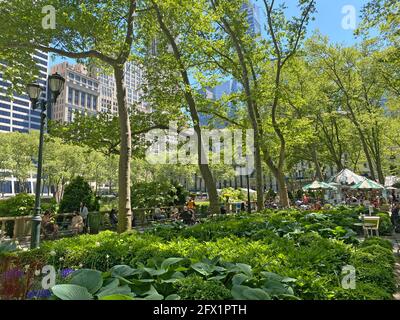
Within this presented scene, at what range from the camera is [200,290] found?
2965 mm

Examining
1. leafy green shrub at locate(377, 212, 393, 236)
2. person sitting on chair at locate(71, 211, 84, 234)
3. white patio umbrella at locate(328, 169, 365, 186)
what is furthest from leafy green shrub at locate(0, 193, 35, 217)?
white patio umbrella at locate(328, 169, 365, 186)

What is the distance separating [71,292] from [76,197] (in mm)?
15435

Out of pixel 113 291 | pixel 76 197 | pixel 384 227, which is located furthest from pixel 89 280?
pixel 76 197

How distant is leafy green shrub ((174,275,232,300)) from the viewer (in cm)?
291

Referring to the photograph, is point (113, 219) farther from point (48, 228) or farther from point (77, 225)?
point (48, 228)

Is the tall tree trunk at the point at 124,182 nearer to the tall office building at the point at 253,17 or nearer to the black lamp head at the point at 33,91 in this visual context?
the black lamp head at the point at 33,91

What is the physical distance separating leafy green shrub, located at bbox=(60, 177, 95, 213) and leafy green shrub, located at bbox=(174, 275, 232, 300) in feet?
49.7

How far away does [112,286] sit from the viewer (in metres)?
2.89

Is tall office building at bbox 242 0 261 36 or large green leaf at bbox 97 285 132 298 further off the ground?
tall office building at bbox 242 0 261 36

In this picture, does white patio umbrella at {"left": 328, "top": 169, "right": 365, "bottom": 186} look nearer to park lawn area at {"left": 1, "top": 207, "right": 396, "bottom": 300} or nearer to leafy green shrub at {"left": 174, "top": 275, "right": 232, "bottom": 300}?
park lawn area at {"left": 1, "top": 207, "right": 396, "bottom": 300}

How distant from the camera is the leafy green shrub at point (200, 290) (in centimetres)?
291

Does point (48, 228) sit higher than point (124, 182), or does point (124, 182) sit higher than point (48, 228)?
point (124, 182)
